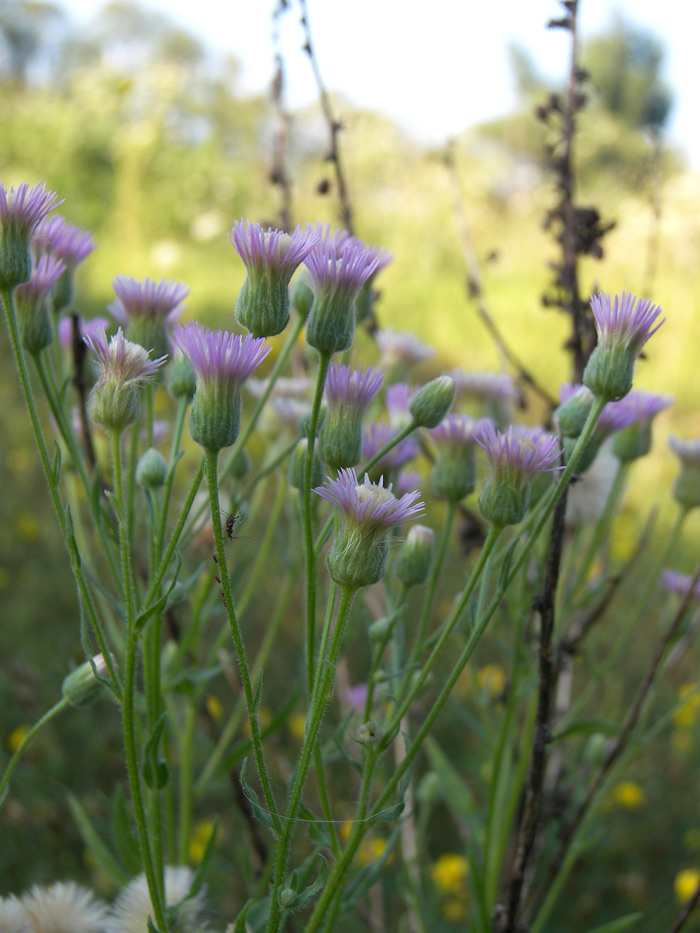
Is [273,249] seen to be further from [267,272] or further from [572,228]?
[572,228]

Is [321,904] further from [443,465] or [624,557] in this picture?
[624,557]

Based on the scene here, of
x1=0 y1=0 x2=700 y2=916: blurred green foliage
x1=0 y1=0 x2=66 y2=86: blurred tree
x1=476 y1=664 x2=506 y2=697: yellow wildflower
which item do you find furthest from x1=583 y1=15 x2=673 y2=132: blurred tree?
x1=476 y1=664 x2=506 y2=697: yellow wildflower

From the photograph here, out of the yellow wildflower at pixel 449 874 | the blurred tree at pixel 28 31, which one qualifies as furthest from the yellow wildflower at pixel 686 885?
the blurred tree at pixel 28 31

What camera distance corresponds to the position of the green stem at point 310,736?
521mm

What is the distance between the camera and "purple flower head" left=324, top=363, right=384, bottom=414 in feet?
2.04

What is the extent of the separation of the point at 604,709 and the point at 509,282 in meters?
3.86

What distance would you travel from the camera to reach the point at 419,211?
6.74 m

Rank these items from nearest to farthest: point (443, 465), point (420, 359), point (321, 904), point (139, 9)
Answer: point (321, 904) → point (443, 465) → point (420, 359) → point (139, 9)

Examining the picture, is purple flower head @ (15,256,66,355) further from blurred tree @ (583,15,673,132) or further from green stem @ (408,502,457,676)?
blurred tree @ (583,15,673,132)

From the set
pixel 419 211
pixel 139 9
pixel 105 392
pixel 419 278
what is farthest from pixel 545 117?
pixel 139 9

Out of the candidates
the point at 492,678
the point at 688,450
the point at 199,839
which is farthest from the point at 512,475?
the point at 199,839

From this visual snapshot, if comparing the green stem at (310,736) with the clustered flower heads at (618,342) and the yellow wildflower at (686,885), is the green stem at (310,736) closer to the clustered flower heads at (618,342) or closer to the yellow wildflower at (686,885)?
the clustered flower heads at (618,342)

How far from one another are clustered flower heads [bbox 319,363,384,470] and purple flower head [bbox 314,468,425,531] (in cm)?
7

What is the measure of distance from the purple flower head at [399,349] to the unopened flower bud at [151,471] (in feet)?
1.22
